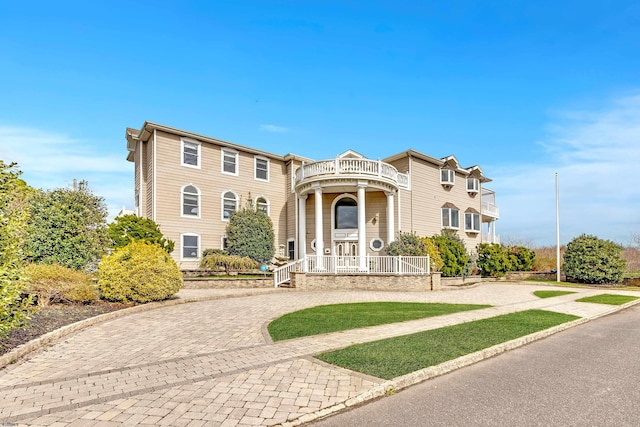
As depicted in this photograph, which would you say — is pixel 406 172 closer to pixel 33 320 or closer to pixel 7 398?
pixel 33 320

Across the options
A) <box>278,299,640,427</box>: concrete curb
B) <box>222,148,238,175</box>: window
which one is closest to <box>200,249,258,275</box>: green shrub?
<box>222,148,238,175</box>: window

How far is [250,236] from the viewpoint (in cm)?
2273

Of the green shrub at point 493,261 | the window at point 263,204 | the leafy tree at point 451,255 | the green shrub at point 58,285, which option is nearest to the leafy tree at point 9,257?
the green shrub at point 58,285

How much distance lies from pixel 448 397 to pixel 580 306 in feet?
39.2

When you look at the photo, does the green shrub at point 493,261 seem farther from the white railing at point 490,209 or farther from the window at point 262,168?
the window at point 262,168

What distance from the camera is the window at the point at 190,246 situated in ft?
70.1

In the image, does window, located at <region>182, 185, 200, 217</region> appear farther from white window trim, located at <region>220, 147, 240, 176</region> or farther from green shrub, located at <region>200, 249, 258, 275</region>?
green shrub, located at <region>200, 249, 258, 275</region>

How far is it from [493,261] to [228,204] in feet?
66.6

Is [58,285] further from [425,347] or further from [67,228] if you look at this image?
[425,347]

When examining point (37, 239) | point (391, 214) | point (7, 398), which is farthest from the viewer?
point (391, 214)

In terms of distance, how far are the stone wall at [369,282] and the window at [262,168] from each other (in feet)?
31.0

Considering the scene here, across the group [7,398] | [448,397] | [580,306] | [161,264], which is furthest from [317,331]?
[580,306]

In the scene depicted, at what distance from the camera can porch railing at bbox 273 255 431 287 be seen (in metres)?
18.7

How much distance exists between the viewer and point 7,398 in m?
4.51
